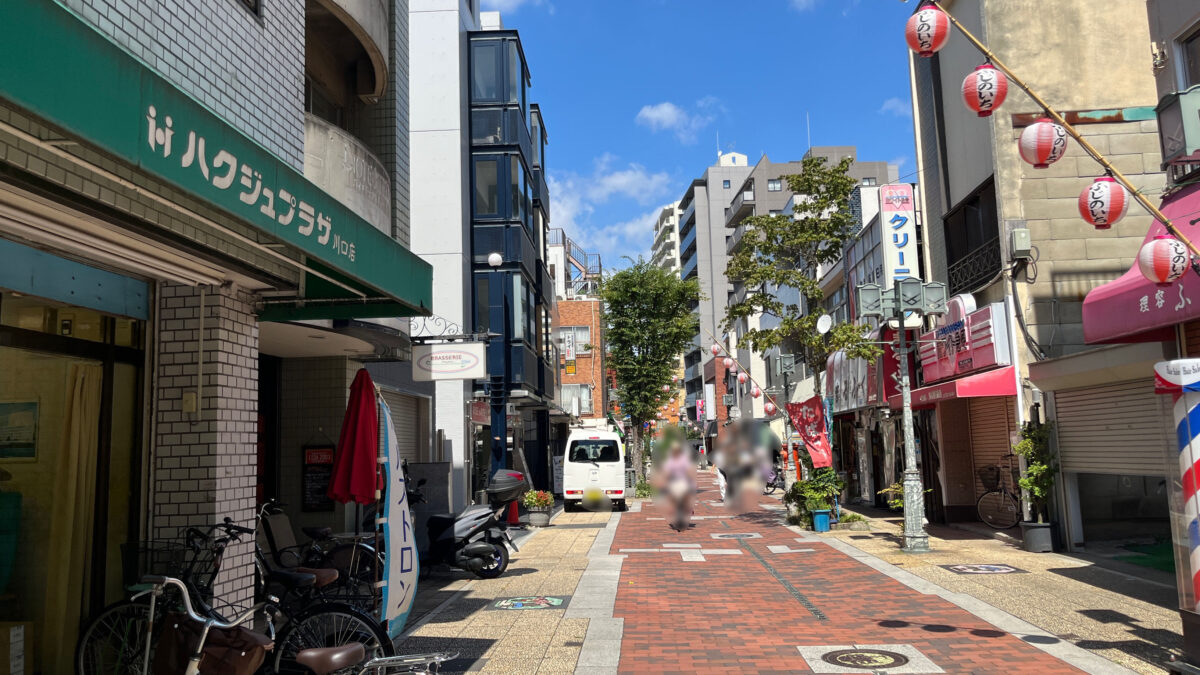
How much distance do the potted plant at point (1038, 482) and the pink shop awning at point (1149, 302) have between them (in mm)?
3576

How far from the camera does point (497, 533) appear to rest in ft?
41.8

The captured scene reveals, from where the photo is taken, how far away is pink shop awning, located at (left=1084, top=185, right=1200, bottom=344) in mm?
9023

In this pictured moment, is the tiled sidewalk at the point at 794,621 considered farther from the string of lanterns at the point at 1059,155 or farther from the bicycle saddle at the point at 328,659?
the string of lanterns at the point at 1059,155

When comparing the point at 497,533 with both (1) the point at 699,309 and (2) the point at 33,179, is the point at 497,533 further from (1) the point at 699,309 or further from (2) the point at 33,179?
(1) the point at 699,309

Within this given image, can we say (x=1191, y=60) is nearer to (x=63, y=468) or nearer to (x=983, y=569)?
(x=983, y=569)

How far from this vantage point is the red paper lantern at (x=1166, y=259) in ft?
25.6

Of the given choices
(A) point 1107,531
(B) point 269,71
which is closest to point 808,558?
(A) point 1107,531

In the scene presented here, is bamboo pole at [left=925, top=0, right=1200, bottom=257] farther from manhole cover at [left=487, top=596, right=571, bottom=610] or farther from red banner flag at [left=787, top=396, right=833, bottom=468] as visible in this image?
red banner flag at [left=787, top=396, right=833, bottom=468]

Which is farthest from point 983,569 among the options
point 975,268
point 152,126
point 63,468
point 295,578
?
point 152,126

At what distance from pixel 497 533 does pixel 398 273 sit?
6725 millimetres

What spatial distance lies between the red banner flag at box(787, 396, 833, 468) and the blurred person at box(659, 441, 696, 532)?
37.4ft

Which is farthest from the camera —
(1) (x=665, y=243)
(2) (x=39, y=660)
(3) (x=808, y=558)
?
(1) (x=665, y=243)

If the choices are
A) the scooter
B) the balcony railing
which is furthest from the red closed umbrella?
the balcony railing

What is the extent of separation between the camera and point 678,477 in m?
8.50
